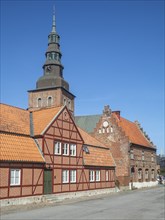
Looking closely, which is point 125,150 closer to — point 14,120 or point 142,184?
point 142,184

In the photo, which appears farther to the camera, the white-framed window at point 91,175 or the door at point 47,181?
the white-framed window at point 91,175

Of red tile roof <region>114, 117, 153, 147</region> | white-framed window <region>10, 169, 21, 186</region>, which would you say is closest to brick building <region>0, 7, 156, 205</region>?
white-framed window <region>10, 169, 21, 186</region>

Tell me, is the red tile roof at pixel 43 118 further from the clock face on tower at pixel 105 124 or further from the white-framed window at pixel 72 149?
the clock face on tower at pixel 105 124

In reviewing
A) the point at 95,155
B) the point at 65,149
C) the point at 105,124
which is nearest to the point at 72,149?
the point at 65,149

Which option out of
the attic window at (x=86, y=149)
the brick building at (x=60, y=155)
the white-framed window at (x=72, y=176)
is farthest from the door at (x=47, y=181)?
the attic window at (x=86, y=149)

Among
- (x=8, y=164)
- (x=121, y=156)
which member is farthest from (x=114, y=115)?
(x=8, y=164)

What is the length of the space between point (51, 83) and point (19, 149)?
3384 centimetres

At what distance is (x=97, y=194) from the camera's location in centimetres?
3762

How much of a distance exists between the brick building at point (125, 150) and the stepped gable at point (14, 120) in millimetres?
20198

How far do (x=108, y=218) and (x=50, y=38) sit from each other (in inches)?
1822

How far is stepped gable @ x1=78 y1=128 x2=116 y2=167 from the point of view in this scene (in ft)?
123

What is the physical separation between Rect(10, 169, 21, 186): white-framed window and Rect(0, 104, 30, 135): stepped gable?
12.5 ft

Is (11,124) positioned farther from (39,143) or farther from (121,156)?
(121,156)

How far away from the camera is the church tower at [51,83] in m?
58.6
